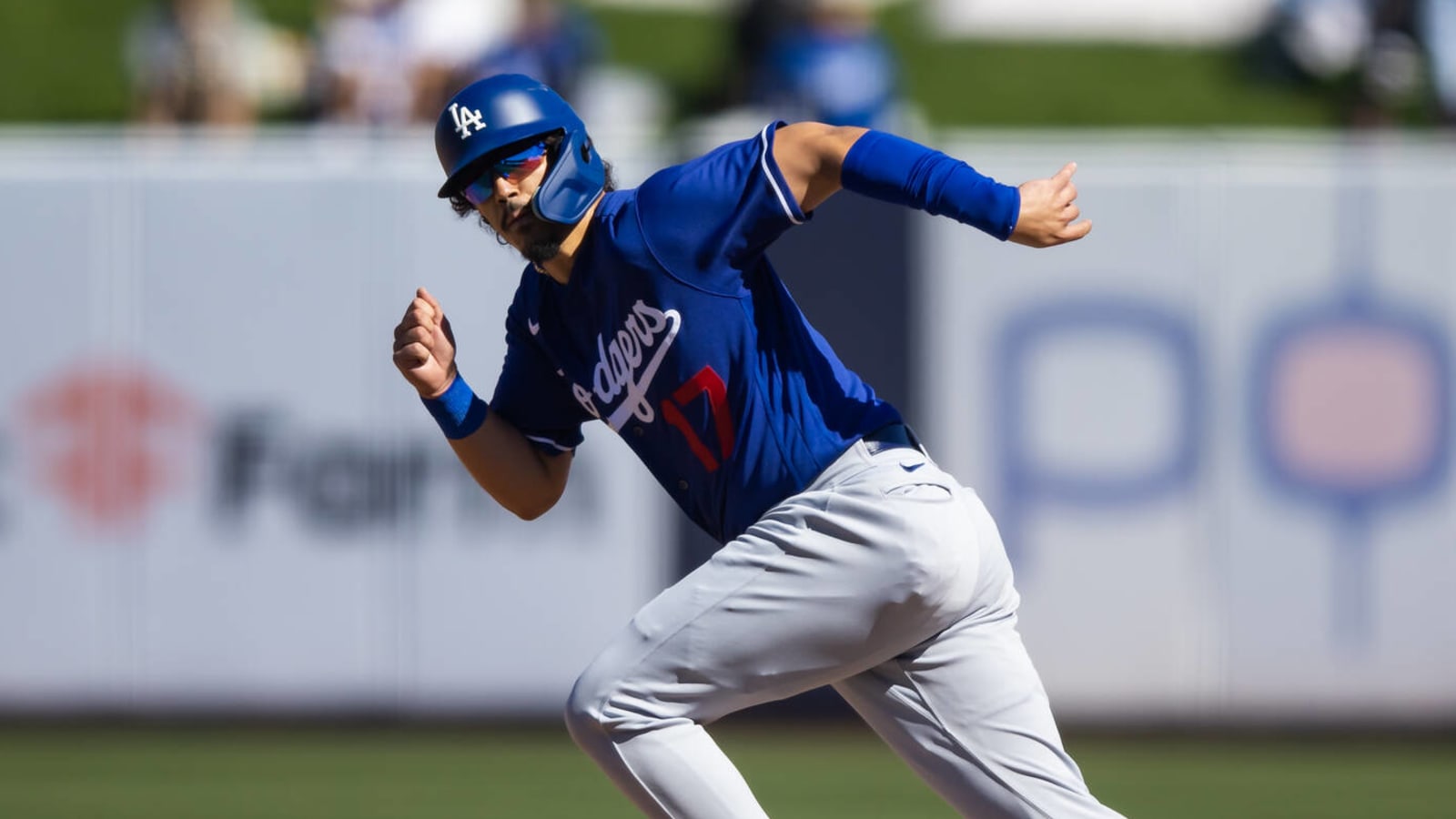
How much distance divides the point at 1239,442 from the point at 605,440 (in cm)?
289

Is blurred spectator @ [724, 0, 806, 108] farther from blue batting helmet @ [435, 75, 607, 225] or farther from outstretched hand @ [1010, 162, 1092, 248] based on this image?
outstretched hand @ [1010, 162, 1092, 248]

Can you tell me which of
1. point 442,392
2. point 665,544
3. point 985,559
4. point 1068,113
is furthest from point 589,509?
point 1068,113

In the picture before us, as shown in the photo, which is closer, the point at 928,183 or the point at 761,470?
the point at 928,183

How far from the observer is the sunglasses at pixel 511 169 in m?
3.98

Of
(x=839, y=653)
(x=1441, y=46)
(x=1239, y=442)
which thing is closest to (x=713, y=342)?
(x=839, y=653)

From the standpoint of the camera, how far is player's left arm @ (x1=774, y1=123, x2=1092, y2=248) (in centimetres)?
365

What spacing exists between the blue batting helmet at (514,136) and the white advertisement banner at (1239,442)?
15.9 feet

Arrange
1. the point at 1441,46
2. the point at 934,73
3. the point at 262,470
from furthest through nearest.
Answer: the point at 934,73 < the point at 1441,46 < the point at 262,470

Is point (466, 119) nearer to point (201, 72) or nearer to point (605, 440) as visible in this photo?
point (605, 440)

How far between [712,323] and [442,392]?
763 mm

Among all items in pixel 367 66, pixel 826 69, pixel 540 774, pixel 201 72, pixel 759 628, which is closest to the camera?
pixel 759 628

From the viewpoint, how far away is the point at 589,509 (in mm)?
8750

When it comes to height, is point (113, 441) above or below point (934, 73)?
below

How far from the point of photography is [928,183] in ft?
12.1
